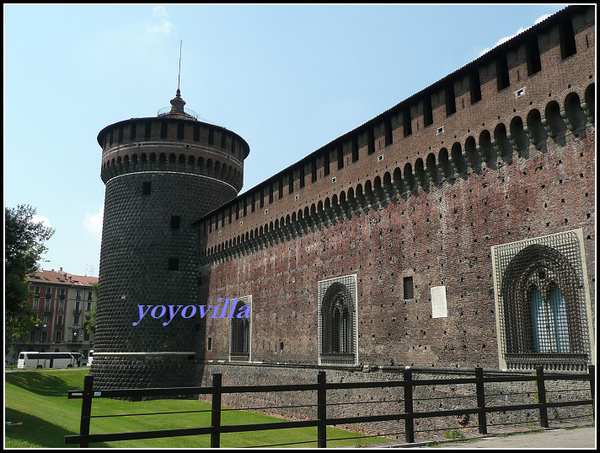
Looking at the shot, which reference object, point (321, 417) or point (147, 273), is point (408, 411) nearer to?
point (321, 417)

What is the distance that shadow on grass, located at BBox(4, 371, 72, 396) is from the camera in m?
32.8

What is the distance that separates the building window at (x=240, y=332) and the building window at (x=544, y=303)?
1497 centimetres

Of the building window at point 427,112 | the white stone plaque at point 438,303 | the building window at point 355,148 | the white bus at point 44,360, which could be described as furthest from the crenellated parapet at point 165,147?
the white bus at point 44,360

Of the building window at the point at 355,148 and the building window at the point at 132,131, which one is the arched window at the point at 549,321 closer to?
the building window at the point at 355,148

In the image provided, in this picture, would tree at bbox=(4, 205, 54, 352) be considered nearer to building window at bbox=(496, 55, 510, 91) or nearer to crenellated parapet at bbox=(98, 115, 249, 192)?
crenellated parapet at bbox=(98, 115, 249, 192)

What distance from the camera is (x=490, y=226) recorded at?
47.0 feet

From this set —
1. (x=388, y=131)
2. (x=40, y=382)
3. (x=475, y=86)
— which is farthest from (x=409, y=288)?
(x=40, y=382)

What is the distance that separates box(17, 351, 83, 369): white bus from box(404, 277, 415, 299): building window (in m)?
48.5

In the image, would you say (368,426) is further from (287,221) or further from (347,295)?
(287,221)

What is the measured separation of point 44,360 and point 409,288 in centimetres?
4928

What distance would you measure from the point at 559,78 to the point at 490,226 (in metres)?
4.12

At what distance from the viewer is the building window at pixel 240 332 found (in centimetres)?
2611

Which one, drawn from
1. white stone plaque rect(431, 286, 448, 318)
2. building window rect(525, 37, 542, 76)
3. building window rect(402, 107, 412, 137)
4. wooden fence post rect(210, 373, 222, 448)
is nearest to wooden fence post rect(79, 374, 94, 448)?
wooden fence post rect(210, 373, 222, 448)

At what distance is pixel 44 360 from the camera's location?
177 ft
